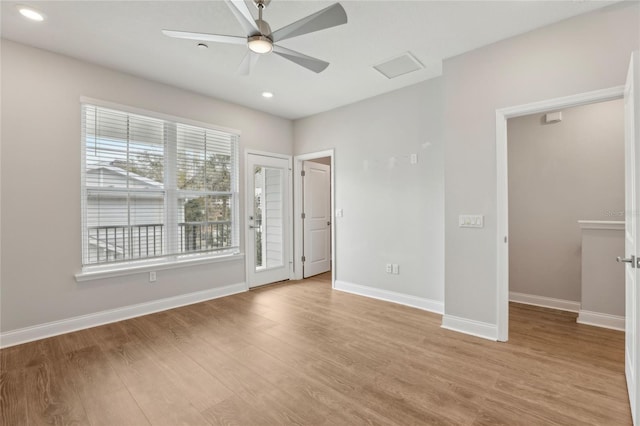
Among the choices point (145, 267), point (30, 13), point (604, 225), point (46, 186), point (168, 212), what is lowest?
point (145, 267)

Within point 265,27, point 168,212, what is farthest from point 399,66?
point 168,212

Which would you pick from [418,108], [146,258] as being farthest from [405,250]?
[146,258]

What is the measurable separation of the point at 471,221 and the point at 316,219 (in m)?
3.06

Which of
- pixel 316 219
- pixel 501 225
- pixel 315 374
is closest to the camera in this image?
pixel 315 374

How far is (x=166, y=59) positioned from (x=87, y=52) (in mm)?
739

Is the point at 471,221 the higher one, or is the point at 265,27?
the point at 265,27

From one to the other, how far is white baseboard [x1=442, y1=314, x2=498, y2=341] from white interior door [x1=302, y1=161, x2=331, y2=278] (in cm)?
278

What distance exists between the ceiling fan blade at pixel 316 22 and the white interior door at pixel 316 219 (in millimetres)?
3347

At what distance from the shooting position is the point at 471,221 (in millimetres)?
2914

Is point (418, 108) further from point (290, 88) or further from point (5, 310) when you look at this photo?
point (5, 310)

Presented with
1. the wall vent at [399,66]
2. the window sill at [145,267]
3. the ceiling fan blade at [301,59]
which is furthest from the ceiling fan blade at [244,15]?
the window sill at [145,267]

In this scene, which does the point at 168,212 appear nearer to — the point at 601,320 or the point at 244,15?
the point at 244,15

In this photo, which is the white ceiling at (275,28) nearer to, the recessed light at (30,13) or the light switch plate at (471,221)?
the recessed light at (30,13)

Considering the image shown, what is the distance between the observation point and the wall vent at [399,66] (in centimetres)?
304
